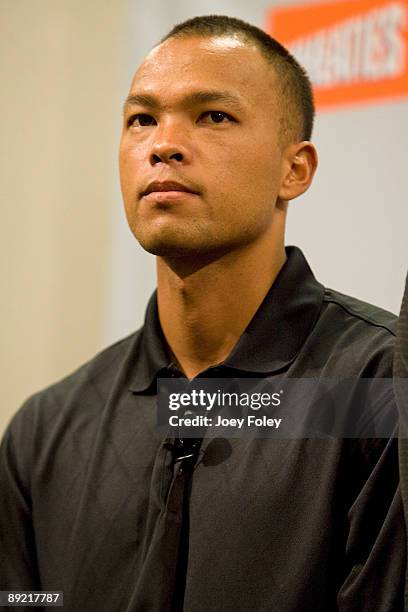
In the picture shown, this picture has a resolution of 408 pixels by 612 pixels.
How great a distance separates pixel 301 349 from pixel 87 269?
988 mm

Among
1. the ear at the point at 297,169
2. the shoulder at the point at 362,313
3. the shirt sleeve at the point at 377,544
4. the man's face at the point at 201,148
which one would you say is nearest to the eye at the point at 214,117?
the man's face at the point at 201,148

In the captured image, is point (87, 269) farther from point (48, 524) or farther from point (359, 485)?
point (359, 485)

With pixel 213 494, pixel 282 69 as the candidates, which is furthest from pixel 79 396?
pixel 282 69

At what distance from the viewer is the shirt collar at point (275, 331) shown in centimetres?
112

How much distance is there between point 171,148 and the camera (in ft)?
3.55

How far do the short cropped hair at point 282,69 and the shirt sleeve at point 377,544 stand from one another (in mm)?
425

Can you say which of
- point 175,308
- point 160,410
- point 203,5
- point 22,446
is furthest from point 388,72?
point 22,446

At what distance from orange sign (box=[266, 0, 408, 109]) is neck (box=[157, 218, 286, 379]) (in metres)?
0.44

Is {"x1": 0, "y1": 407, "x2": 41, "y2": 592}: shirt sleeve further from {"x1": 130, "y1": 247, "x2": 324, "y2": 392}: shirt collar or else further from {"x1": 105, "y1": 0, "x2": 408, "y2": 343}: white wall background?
{"x1": 105, "y1": 0, "x2": 408, "y2": 343}: white wall background

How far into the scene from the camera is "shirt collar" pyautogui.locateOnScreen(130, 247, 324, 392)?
44.1 inches

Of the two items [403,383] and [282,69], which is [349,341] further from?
[282,69]

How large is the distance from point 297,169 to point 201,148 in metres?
0.16

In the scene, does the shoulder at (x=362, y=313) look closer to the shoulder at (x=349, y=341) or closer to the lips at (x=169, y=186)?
the shoulder at (x=349, y=341)

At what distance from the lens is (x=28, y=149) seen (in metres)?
2.06
